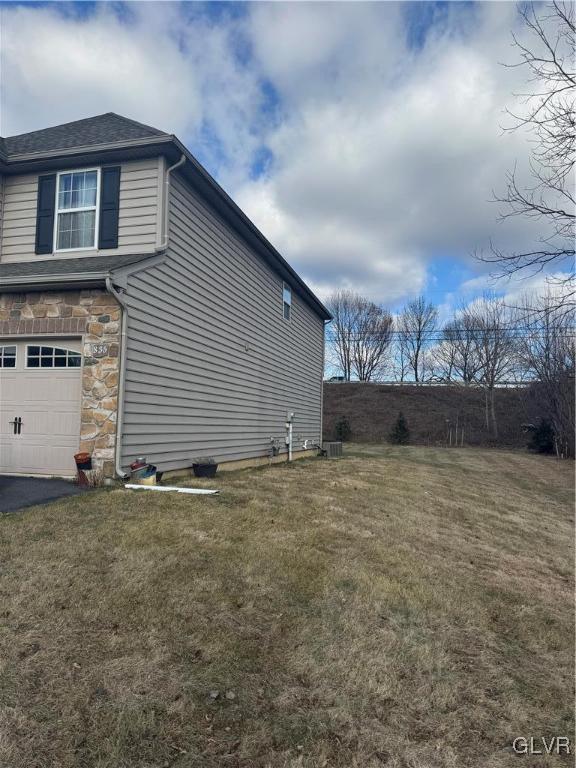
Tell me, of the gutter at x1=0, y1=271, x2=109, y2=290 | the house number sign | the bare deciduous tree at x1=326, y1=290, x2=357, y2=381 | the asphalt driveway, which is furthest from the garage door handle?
the bare deciduous tree at x1=326, y1=290, x2=357, y2=381

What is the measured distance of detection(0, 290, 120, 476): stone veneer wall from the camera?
6.94 metres

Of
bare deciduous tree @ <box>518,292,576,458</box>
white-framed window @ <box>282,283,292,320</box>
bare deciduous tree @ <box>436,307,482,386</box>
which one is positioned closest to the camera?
white-framed window @ <box>282,283,292,320</box>

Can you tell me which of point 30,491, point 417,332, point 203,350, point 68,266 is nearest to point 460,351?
point 417,332

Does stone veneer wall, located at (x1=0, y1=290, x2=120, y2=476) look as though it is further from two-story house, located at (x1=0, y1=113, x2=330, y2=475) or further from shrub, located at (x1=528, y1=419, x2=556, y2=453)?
shrub, located at (x1=528, y1=419, x2=556, y2=453)

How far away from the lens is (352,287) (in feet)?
154

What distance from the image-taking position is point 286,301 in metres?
14.7

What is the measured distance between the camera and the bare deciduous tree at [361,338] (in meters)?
45.1

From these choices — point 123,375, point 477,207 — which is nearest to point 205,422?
point 123,375

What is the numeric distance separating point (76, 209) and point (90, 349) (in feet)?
9.37

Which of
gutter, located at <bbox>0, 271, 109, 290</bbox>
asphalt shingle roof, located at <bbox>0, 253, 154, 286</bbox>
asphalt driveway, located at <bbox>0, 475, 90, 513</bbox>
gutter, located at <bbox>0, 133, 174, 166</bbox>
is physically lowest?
asphalt driveway, located at <bbox>0, 475, 90, 513</bbox>

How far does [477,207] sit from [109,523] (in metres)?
6.69

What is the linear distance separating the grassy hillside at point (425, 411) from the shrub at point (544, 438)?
2.34 m
